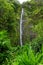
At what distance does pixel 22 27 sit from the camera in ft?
87.6

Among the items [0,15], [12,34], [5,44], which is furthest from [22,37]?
[5,44]

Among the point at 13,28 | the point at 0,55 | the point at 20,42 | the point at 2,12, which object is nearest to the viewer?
the point at 0,55

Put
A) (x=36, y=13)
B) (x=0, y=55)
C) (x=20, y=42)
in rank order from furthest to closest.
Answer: (x=20, y=42), (x=36, y=13), (x=0, y=55)

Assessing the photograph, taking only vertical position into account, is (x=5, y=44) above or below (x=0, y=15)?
below

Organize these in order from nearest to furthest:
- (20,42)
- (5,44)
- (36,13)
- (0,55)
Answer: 1. (0,55)
2. (5,44)
3. (36,13)
4. (20,42)

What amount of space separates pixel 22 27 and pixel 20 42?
5.47ft

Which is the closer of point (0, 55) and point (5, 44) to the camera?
point (0, 55)

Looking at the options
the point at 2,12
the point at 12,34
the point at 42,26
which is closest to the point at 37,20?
the point at 42,26

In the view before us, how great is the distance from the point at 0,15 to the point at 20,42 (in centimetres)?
738

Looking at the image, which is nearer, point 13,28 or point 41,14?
point 41,14

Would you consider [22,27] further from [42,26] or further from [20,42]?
[42,26]

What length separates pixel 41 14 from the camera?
599 inches

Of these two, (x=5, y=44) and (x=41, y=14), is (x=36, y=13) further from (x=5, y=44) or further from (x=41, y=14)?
(x=5, y=44)

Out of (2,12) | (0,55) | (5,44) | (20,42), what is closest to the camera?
(0,55)
